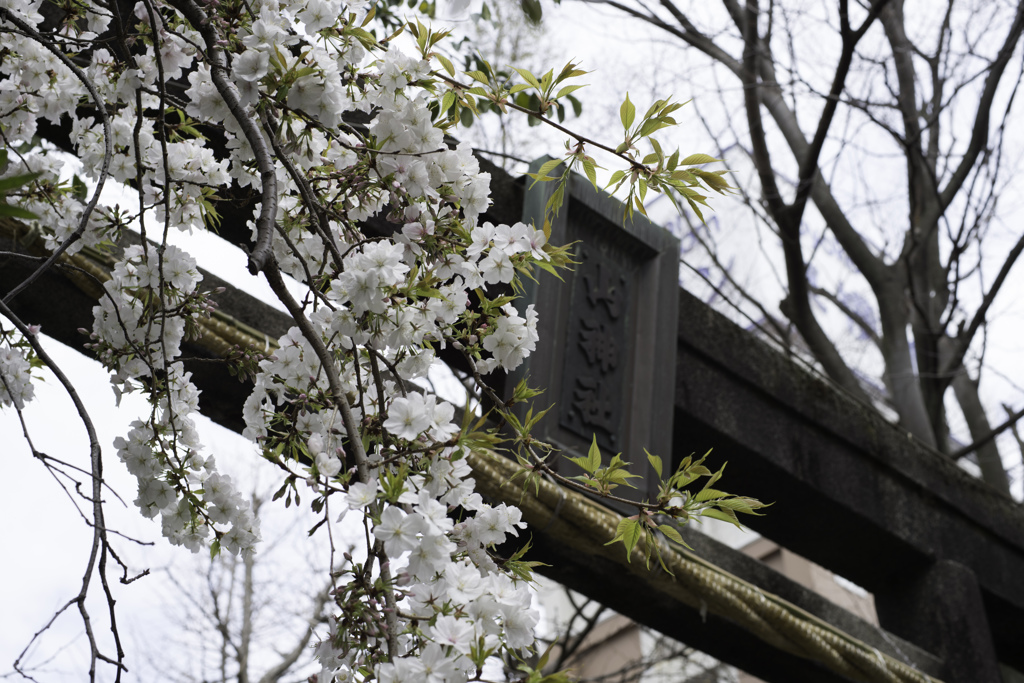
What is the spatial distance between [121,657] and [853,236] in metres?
4.98

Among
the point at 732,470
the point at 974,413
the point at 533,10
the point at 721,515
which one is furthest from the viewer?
the point at 974,413

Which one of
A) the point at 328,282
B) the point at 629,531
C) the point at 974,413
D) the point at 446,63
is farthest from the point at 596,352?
the point at 974,413

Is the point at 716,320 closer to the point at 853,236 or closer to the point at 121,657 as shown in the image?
the point at 121,657

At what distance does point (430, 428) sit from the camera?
44.9 inches

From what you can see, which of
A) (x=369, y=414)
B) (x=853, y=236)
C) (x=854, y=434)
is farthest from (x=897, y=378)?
(x=369, y=414)

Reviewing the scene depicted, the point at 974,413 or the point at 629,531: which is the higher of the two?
the point at 974,413

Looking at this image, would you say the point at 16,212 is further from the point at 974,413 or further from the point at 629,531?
the point at 974,413

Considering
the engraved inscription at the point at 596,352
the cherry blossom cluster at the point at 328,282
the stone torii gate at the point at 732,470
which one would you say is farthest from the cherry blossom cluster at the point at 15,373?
the engraved inscription at the point at 596,352

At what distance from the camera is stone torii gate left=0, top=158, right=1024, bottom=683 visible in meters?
2.18

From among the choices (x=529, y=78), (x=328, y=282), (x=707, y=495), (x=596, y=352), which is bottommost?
(x=707, y=495)

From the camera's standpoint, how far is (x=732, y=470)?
2955 mm

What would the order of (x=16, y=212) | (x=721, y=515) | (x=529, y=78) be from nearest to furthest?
(x=16, y=212)
(x=721, y=515)
(x=529, y=78)

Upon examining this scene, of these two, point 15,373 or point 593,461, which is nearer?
point 593,461

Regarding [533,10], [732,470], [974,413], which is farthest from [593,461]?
[974,413]
